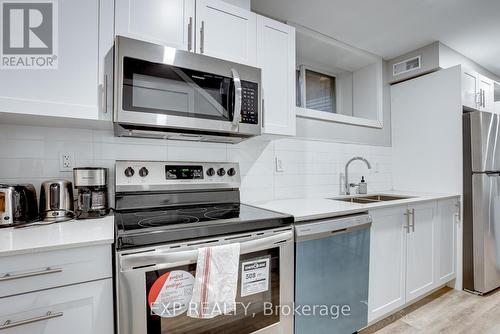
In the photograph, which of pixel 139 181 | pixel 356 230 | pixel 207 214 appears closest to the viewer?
pixel 207 214

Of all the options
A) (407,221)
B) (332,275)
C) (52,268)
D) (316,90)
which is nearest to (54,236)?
(52,268)

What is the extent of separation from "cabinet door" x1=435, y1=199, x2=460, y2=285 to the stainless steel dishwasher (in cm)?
105

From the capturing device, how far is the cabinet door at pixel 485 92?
2.62m

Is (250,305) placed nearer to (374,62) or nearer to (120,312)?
(120,312)

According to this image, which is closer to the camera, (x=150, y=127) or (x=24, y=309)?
(x=24, y=309)

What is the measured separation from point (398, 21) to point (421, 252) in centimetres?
197

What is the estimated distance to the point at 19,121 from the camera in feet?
3.98

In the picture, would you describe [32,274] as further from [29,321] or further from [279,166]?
[279,166]

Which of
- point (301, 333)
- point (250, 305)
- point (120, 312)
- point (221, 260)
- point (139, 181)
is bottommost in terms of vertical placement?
point (301, 333)

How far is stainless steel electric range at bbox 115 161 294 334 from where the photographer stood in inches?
37.1

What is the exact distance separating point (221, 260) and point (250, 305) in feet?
1.06

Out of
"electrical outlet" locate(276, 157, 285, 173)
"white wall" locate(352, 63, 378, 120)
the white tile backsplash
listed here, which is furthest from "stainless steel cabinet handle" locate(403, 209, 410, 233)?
"white wall" locate(352, 63, 378, 120)

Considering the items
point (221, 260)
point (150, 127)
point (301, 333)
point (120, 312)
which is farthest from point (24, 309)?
point (301, 333)

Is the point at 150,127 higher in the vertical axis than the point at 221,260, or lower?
higher
